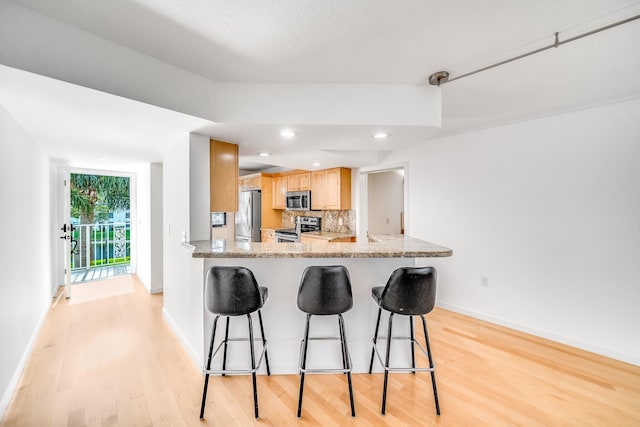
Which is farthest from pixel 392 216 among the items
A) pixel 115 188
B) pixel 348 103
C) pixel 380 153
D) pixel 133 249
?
pixel 115 188

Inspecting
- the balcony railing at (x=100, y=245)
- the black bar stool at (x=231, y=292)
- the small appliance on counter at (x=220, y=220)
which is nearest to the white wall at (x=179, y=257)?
the black bar stool at (x=231, y=292)

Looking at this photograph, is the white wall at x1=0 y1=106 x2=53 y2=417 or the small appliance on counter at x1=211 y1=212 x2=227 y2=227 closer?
the white wall at x1=0 y1=106 x2=53 y2=417

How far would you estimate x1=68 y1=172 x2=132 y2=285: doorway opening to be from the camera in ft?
16.6

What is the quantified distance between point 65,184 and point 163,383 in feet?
11.3

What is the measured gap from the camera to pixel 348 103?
6.51 feet

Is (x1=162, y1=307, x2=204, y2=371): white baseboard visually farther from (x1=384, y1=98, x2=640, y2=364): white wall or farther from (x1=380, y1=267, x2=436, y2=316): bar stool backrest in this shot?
(x1=384, y1=98, x2=640, y2=364): white wall

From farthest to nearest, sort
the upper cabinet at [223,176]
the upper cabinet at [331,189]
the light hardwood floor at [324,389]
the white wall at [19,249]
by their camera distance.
Answer: the upper cabinet at [331,189] < the upper cabinet at [223,176] < the white wall at [19,249] < the light hardwood floor at [324,389]

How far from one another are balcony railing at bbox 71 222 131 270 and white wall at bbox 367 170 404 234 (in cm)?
566

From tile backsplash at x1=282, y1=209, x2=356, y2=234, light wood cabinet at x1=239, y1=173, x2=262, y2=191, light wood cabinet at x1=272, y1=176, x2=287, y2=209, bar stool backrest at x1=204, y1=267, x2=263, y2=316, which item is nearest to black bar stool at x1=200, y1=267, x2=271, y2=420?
bar stool backrest at x1=204, y1=267, x2=263, y2=316

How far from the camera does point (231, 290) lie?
1634 mm

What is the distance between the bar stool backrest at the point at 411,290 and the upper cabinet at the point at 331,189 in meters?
2.78

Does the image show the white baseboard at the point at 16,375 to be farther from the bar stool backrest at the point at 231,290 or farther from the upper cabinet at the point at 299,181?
the upper cabinet at the point at 299,181

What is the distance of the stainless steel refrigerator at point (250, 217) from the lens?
5.30 m

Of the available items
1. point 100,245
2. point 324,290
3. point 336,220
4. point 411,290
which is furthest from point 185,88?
point 100,245
